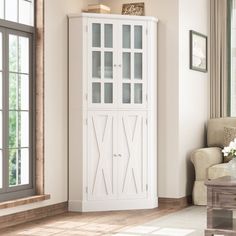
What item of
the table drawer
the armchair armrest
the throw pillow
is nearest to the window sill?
the armchair armrest

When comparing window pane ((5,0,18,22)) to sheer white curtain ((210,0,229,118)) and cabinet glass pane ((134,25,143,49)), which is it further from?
sheer white curtain ((210,0,229,118))

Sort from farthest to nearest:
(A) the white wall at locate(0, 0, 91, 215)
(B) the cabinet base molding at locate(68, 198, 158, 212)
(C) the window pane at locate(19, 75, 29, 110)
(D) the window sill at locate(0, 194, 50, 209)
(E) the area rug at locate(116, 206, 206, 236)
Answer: (B) the cabinet base molding at locate(68, 198, 158, 212) < (A) the white wall at locate(0, 0, 91, 215) < (C) the window pane at locate(19, 75, 29, 110) < (D) the window sill at locate(0, 194, 50, 209) < (E) the area rug at locate(116, 206, 206, 236)

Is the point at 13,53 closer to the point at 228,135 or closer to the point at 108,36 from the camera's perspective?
the point at 108,36

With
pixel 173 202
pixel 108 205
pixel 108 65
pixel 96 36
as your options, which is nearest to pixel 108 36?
pixel 96 36

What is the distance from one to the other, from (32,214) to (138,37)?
7.51ft

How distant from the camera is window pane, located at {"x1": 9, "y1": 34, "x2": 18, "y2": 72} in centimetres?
591

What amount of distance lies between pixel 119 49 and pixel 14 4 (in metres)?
1.30

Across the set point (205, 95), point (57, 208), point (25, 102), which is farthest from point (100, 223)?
point (205, 95)

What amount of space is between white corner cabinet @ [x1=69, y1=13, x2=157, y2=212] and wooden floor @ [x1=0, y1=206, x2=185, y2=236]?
0.27m

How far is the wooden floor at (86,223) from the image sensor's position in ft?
17.5

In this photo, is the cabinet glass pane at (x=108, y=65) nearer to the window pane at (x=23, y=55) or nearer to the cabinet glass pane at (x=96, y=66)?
the cabinet glass pane at (x=96, y=66)

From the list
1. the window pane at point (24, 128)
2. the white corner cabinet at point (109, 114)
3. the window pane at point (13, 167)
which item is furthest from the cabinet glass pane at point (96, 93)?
the window pane at point (13, 167)

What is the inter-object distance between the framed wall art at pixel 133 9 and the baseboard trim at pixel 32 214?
2.36 meters

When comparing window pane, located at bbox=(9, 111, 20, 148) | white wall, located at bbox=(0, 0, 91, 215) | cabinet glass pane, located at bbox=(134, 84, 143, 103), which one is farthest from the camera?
cabinet glass pane, located at bbox=(134, 84, 143, 103)
